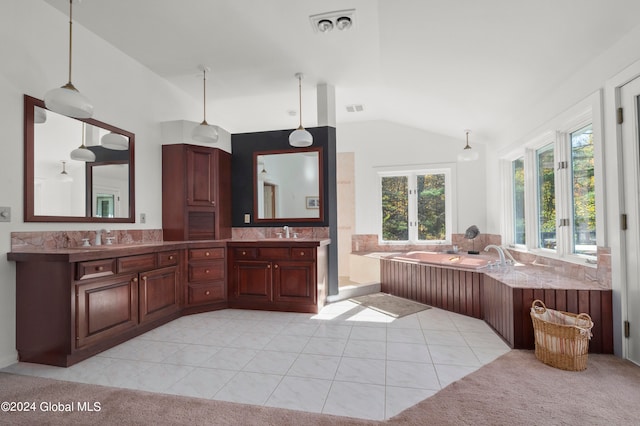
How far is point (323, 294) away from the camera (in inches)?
157

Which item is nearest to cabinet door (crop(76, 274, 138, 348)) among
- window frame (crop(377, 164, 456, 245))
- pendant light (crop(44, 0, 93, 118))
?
pendant light (crop(44, 0, 93, 118))

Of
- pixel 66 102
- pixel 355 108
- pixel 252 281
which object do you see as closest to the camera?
pixel 66 102

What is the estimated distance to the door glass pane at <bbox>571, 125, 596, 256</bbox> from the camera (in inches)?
111

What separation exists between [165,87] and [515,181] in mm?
4944

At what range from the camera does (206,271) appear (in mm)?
3805

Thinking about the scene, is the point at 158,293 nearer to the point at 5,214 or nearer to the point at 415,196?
the point at 5,214

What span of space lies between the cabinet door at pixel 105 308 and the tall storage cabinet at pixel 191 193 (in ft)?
3.73

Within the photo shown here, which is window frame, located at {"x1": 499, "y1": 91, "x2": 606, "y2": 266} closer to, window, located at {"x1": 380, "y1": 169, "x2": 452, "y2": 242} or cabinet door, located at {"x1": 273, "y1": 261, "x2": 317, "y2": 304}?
window, located at {"x1": 380, "y1": 169, "x2": 452, "y2": 242}

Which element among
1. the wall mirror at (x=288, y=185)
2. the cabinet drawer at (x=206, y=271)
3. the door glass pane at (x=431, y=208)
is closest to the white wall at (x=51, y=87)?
the cabinet drawer at (x=206, y=271)

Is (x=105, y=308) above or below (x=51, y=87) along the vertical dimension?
below

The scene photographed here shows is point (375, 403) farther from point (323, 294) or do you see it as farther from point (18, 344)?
point (18, 344)

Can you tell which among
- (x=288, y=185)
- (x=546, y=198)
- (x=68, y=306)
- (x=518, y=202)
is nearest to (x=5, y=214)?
(x=68, y=306)

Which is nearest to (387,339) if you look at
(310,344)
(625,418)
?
(310,344)

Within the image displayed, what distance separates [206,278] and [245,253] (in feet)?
1.77
